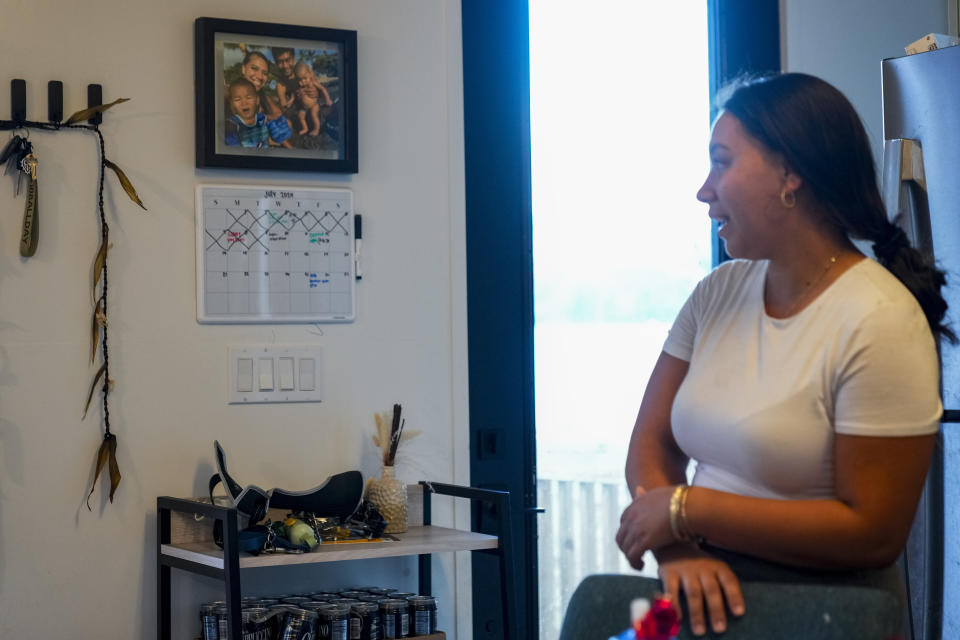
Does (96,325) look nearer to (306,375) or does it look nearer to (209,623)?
(306,375)

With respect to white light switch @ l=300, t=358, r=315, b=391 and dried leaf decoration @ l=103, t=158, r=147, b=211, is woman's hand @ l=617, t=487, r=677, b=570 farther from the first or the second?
dried leaf decoration @ l=103, t=158, r=147, b=211

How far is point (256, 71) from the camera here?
2.43 m

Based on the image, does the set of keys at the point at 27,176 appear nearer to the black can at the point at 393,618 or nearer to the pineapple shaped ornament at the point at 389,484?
the pineapple shaped ornament at the point at 389,484

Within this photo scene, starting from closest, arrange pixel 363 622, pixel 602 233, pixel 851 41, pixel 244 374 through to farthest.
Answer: pixel 363 622, pixel 244 374, pixel 602 233, pixel 851 41

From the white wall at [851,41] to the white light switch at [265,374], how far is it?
1697mm

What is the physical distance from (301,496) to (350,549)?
7.6 inches

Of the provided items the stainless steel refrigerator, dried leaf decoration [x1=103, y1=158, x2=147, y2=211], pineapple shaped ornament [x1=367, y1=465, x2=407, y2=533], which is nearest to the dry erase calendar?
dried leaf decoration [x1=103, y1=158, x2=147, y2=211]

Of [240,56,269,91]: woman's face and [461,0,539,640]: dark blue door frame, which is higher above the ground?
[240,56,269,91]: woman's face

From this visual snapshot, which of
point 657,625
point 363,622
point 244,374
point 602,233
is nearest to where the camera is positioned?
point 657,625

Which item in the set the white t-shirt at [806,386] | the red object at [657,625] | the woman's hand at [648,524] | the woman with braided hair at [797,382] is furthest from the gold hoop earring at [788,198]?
the red object at [657,625]

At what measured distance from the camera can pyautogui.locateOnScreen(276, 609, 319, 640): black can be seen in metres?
2.11

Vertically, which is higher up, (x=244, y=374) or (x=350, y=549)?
(x=244, y=374)

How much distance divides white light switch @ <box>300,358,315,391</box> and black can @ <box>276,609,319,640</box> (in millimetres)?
541

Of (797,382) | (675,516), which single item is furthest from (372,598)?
(797,382)
